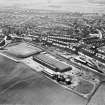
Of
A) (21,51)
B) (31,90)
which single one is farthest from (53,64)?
(21,51)

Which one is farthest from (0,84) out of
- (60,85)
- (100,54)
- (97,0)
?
(97,0)

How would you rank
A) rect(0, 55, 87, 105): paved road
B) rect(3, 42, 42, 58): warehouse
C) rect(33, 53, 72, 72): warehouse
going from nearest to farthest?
rect(0, 55, 87, 105): paved road
rect(33, 53, 72, 72): warehouse
rect(3, 42, 42, 58): warehouse

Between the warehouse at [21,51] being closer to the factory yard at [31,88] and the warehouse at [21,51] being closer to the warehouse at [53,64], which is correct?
the factory yard at [31,88]

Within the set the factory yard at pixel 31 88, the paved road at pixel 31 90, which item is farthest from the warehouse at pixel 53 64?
the paved road at pixel 31 90

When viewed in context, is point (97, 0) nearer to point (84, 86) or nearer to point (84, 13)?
point (84, 13)

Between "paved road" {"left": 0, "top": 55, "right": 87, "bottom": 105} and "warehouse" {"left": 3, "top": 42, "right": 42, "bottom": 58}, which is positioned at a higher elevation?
"warehouse" {"left": 3, "top": 42, "right": 42, "bottom": 58}

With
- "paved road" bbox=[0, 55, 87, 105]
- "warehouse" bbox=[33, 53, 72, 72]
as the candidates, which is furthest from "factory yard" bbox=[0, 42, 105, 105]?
"warehouse" bbox=[33, 53, 72, 72]

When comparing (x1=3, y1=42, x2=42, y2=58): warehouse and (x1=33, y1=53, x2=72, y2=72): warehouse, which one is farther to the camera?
(x1=3, y1=42, x2=42, y2=58): warehouse

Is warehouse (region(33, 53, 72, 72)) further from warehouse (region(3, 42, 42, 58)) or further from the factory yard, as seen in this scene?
warehouse (region(3, 42, 42, 58))
